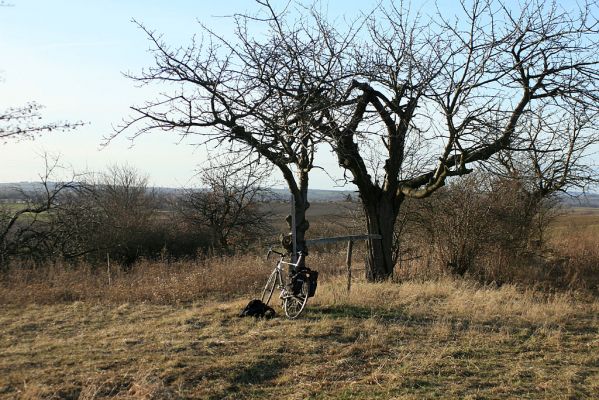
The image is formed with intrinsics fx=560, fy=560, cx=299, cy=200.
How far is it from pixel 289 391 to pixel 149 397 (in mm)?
1260

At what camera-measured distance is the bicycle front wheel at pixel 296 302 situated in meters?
8.16

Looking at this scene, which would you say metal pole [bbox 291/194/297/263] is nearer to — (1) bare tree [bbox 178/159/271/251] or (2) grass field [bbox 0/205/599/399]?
(2) grass field [bbox 0/205/599/399]

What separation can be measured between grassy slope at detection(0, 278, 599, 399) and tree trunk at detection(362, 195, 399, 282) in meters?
2.32

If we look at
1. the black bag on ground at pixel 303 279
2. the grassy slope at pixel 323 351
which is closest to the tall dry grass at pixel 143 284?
the grassy slope at pixel 323 351

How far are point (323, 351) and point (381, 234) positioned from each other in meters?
6.01

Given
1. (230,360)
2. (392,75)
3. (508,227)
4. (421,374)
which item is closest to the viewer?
(421,374)

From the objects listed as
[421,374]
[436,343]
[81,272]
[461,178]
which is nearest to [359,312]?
[436,343]

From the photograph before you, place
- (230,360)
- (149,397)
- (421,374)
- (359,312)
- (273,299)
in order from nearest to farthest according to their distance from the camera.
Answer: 1. (149,397)
2. (421,374)
3. (230,360)
4. (359,312)
5. (273,299)

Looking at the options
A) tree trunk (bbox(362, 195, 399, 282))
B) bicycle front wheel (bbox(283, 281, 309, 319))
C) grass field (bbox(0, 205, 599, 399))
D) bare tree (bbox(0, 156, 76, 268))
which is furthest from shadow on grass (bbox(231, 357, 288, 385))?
bare tree (bbox(0, 156, 76, 268))

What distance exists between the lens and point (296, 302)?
27.3ft

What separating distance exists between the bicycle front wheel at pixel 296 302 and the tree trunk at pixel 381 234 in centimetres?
416

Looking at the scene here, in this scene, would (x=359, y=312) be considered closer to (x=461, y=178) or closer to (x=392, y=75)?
(x=392, y=75)

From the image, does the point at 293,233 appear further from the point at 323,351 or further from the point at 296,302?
the point at 323,351

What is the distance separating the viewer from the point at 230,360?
19.9ft
